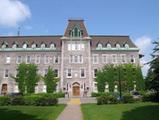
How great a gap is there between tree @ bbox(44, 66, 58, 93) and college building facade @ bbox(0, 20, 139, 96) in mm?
1815

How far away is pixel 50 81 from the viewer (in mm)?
55625

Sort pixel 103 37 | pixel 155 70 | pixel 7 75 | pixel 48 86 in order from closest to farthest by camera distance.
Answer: pixel 155 70
pixel 48 86
pixel 7 75
pixel 103 37

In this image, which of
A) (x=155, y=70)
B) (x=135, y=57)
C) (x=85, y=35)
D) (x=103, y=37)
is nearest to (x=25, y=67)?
(x=85, y=35)

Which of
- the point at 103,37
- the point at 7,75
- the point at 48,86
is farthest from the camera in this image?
the point at 103,37

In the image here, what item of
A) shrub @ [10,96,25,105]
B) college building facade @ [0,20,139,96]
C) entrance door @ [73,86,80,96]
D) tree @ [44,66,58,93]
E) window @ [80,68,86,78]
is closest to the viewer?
shrub @ [10,96,25,105]

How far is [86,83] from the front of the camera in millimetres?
56938

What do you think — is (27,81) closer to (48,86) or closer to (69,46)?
(48,86)

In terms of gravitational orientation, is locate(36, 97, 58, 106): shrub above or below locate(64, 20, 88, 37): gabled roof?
below

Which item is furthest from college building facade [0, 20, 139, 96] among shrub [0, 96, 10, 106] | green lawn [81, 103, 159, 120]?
green lawn [81, 103, 159, 120]

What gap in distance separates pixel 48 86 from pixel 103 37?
1991 cm

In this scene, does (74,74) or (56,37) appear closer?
(74,74)

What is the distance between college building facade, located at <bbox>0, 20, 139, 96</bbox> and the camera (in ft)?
188

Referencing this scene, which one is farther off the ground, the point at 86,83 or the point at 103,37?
the point at 103,37

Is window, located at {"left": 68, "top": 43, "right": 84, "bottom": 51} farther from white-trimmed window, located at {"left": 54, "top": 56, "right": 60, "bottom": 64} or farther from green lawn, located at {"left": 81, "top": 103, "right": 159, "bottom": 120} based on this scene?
green lawn, located at {"left": 81, "top": 103, "right": 159, "bottom": 120}
